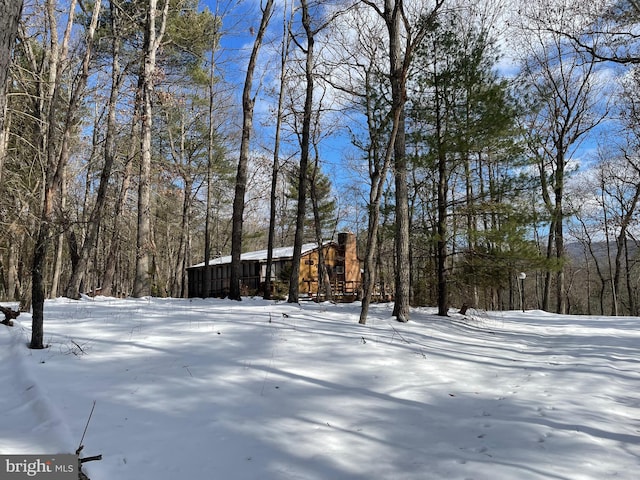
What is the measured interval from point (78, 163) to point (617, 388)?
24455 millimetres

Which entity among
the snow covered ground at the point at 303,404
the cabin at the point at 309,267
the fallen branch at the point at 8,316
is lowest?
the snow covered ground at the point at 303,404

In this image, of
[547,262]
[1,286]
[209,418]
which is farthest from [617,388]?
[1,286]

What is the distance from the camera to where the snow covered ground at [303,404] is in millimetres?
2924

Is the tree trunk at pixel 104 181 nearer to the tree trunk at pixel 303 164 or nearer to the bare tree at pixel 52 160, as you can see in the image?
the bare tree at pixel 52 160

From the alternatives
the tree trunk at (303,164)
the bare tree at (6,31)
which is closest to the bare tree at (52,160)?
the bare tree at (6,31)

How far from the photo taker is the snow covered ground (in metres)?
2.92

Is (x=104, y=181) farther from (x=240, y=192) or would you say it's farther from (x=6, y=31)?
(x=6, y=31)

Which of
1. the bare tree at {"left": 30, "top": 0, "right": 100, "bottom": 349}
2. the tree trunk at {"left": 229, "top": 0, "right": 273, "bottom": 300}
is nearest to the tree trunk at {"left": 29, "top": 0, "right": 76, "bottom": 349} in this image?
the bare tree at {"left": 30, "top": 0, "right": 100, "bottom": 349}

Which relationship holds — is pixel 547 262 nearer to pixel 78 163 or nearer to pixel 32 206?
pixel 32 206

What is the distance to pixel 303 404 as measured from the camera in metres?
4.01

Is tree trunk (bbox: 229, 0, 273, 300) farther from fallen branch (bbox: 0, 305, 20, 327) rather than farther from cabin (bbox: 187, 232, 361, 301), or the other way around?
cabin (bbox: 187, 232, 361, 301)

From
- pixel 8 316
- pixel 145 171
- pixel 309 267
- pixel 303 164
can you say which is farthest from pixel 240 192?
pixel 309 267

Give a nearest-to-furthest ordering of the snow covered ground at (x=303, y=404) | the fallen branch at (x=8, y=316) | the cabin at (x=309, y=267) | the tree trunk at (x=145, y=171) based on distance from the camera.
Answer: the snow covered ground at (x=303, y=404) → the fallen branch at (x=8, y=316) → the tree trunk at (x=145, y=171) → the cabin at (x=309, y=267)

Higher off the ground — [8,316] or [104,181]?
[104,181]
